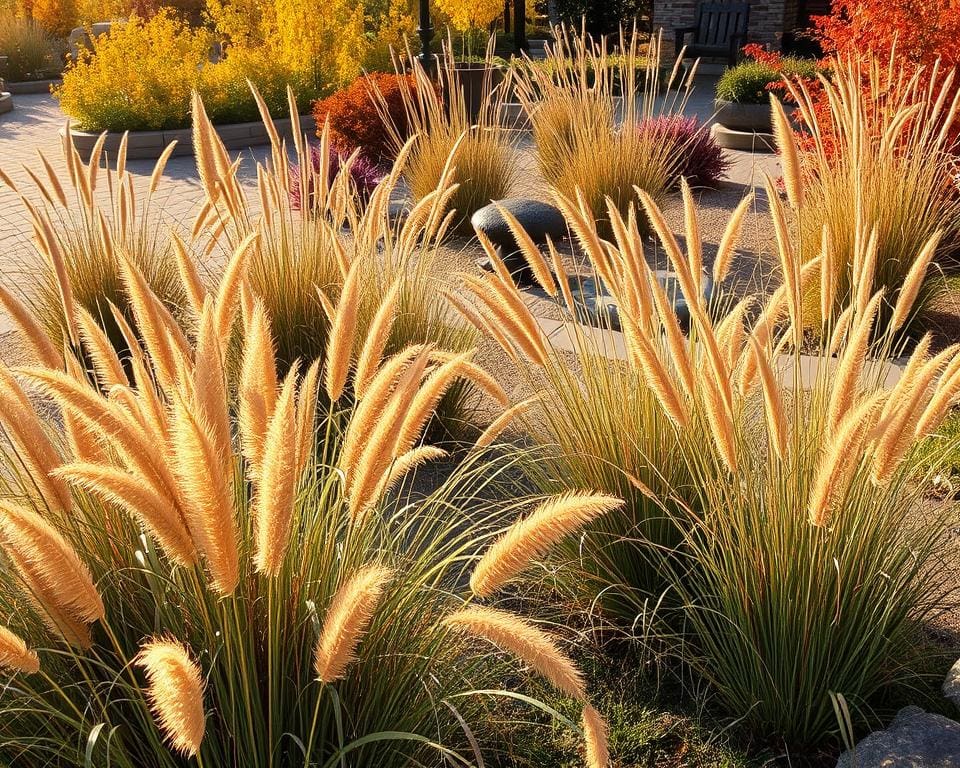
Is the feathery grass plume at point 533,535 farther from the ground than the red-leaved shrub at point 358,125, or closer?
farther from the ground

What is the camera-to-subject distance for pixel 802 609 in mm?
2250

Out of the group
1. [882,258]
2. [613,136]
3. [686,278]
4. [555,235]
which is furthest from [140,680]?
[613,136]

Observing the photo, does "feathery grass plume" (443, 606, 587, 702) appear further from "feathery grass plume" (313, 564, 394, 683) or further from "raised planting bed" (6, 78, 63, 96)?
"raised planting bed" (6, 78, 63, 96)

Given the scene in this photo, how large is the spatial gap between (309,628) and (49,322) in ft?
13.6

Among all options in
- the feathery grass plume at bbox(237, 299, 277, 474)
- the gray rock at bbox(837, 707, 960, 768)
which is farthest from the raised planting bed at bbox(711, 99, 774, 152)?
the feathery grass plume at bbox(237, 299, 277, 474)

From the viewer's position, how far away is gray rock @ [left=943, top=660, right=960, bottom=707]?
2455mm

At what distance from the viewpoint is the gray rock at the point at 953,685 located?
246cm

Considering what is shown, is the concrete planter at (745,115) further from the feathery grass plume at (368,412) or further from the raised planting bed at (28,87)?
the raised planting bed at (28,87)

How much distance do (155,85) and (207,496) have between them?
13421 mm

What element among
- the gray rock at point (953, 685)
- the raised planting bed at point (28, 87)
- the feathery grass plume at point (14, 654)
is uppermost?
the feathery grass plume at point (14, 654)

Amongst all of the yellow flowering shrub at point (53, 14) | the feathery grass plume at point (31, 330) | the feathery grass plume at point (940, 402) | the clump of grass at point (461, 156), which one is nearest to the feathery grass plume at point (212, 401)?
the feathery grass plume at point (31, 330)

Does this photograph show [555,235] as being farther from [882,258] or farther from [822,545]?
[822,545]

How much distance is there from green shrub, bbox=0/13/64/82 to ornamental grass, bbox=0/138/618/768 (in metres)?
21.1

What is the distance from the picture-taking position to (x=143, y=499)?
1228mm
